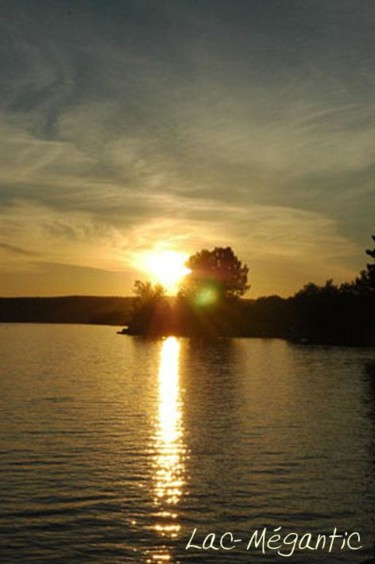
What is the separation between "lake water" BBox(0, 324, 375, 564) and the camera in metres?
24.2

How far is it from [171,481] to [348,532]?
9.65 metres

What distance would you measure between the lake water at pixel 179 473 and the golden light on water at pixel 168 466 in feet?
0.27

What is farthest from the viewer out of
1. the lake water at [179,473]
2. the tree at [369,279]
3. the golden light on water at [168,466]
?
the tree at [369,279]

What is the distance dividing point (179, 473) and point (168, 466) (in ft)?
5.48

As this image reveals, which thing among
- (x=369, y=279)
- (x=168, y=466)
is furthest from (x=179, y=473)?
(x=369, y=279)

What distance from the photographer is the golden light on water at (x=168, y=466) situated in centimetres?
2611

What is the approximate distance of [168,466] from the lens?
35.8 m

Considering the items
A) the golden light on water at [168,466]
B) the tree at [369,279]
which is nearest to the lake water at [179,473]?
the golden light on water at [168,466]

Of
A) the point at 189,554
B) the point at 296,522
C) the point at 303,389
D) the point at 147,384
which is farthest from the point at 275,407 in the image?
the point at 189,554

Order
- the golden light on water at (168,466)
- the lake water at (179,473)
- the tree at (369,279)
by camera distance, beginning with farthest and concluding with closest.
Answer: the tree at (369,279), the golden light on water at (168,466), the lake water at (179,473)

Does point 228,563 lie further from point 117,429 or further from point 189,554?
point 117,429

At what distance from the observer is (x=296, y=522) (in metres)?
26.5

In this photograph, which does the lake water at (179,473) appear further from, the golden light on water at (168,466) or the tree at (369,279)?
the tree at (369,279)

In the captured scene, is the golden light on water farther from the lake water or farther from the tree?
the tree
